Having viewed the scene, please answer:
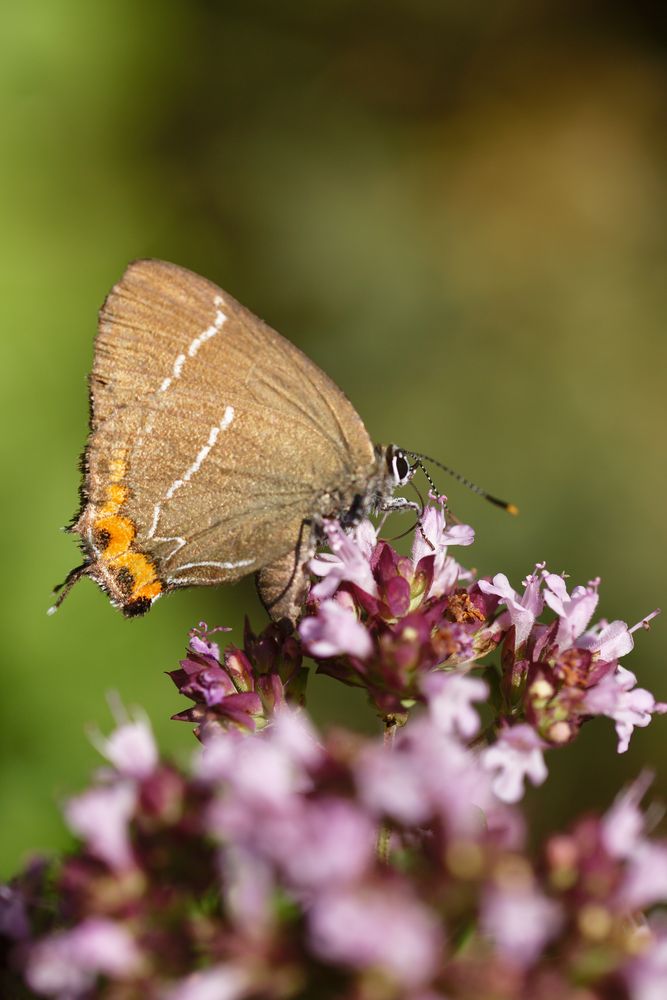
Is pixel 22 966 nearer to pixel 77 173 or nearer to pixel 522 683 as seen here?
pixel 522 683

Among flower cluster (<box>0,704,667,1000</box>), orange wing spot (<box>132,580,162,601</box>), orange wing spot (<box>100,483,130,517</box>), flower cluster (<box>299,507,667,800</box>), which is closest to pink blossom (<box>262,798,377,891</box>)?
flower cluster (<box>0,704,667,1000</box>)

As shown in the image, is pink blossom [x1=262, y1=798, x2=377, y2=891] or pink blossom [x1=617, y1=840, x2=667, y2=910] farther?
pink blossom [x1=617, y1=840, x2=667, y2=910]

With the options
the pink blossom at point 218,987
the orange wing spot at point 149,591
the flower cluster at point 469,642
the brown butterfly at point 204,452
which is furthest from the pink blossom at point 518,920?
the orange wing spot at point 149,591

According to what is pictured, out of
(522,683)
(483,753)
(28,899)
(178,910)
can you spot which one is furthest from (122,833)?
(522,683)

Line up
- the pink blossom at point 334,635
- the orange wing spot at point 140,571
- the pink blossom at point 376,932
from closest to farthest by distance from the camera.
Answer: the pink blossom at point 376,932, the pink blossom at point 334,635, the orange wing spot at point 140,571

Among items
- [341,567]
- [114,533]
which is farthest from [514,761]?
[114,533]

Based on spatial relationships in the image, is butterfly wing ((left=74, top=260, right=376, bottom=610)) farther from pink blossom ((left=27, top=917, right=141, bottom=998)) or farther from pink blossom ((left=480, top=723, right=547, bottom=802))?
pink blossom ((left=27, top=917, right=141, bottom=998))

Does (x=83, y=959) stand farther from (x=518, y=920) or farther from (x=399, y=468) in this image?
(x=399, y=468)

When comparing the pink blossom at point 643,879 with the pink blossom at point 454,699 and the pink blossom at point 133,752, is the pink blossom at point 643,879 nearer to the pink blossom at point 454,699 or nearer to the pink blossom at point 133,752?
the pink blossom at point 454,699
